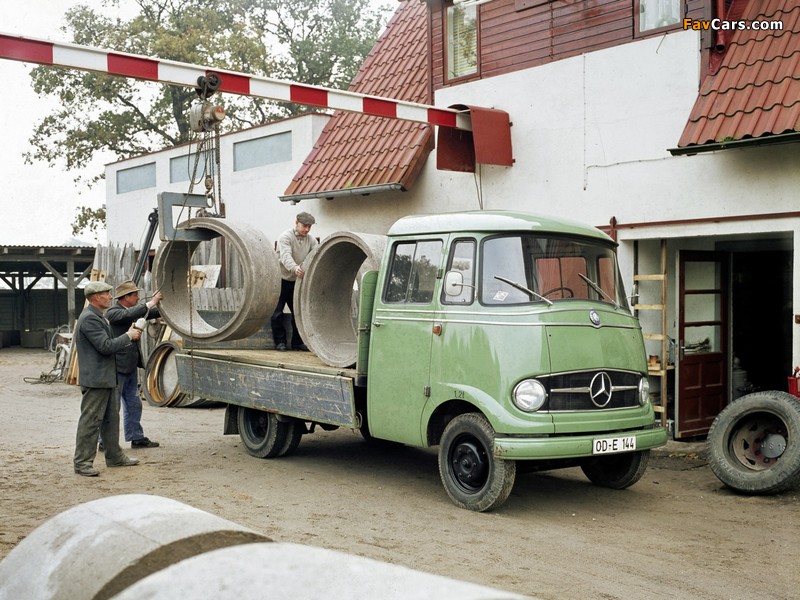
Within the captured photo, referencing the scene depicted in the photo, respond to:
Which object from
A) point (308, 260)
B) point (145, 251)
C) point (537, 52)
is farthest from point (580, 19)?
point (145, 251)

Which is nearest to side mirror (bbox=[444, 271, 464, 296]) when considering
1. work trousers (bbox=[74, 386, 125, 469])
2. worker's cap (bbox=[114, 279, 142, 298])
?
work trousers (bbox=[74, 386, 125, 469])

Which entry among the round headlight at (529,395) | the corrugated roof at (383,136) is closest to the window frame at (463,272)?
the round headlight at (529,395)

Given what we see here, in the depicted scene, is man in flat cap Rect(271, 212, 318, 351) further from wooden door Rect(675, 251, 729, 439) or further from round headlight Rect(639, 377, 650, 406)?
wooden door Rect(675, 251, 729, 439)

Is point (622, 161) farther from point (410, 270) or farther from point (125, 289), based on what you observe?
point (125, 289)

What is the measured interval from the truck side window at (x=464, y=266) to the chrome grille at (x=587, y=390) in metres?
0.97

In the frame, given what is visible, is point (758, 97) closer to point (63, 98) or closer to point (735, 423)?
point (735, 423)

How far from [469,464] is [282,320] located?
4214mm

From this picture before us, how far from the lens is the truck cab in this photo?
770 cm

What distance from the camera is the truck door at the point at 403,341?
8406 millimetres

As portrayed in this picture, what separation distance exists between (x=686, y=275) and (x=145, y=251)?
1065 centimetres

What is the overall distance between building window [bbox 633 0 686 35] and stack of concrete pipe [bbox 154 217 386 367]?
4.37 m

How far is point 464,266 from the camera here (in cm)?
823

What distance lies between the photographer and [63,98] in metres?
33.2

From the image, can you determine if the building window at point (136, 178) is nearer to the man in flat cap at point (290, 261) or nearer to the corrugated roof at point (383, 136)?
the corrugated roof at point (383, 136)
